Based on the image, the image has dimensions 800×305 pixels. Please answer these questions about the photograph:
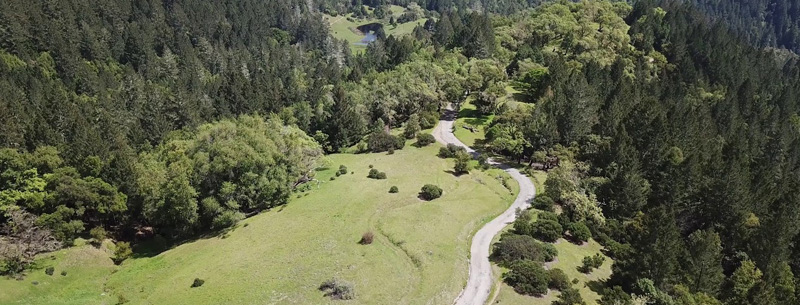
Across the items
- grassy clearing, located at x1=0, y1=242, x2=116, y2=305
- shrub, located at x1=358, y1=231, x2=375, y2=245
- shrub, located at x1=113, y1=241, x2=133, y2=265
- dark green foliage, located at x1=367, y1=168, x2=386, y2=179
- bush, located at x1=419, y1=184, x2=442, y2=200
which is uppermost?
shrub, located at x1=358, y1=231, x2=375, y2=245

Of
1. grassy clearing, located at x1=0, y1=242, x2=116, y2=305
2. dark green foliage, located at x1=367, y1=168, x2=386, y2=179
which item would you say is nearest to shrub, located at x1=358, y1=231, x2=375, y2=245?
dark green foliage, located at x1=367, y1=168, x2=386, y2=179

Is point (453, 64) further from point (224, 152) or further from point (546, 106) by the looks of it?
point (224, 152)

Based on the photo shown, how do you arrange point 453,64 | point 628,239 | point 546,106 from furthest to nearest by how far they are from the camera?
1. point 453,64
2. point 546,106
3. point 628,239

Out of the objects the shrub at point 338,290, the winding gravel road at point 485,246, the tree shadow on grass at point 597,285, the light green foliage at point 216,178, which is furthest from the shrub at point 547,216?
the light green foliage at point 216,178

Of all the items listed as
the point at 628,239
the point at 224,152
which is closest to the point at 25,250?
the point at 224,152

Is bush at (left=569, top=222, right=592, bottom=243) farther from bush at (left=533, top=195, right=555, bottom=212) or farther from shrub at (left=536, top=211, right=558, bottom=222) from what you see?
bush at (left=533, top=195, right=555, bottom=212)

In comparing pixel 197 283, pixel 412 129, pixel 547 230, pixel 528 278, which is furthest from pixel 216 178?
pixel 547 230
